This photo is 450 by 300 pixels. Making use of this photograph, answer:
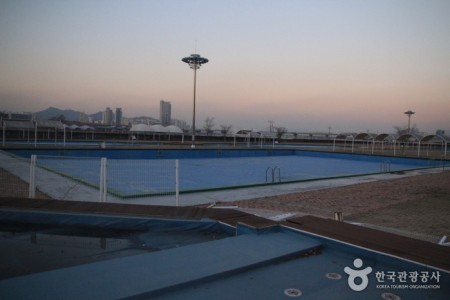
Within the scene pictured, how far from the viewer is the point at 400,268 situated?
128 inches

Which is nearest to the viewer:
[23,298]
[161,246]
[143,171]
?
[23,298]

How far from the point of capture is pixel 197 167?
18.1 m

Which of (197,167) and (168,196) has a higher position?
(168,196)

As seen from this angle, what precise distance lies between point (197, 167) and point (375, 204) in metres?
11.5

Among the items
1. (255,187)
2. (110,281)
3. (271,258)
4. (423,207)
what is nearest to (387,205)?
(423,207)

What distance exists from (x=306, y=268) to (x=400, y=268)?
91 cm

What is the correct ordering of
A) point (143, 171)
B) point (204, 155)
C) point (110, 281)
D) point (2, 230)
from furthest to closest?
point (204, 155)
point (143, 171)
point (2, 230)
point (110, 281)

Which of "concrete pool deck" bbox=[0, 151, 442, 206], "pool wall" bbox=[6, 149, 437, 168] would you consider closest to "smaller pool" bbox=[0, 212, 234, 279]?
"concrete pool deck" bbox=[0, 151, 442, 206]

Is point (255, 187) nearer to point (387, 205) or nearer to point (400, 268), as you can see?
point (387, 205)

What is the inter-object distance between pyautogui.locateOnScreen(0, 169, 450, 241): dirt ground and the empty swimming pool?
1710 millimetres

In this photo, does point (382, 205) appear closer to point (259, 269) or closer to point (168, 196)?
point (168, 196)

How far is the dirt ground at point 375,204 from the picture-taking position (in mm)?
5961

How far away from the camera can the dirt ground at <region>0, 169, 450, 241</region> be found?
19.6 feet

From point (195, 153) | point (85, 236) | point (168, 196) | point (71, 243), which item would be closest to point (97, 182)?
point (168, 196)
